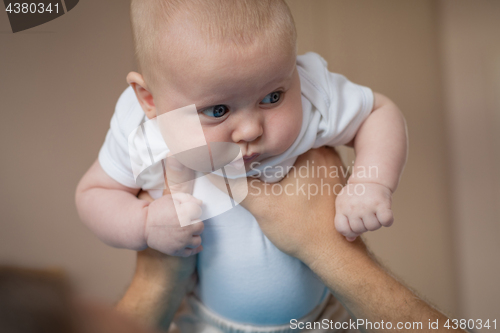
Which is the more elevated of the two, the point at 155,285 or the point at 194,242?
the point at 194,242

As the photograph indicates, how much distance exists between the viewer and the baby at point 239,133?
0.43m

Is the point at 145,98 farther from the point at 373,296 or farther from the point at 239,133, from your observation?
the point at 373,296

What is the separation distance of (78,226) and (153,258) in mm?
125

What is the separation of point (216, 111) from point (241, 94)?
37mm

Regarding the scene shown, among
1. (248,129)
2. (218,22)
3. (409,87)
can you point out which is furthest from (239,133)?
(409,87)

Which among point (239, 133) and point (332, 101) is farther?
point (332, 101)

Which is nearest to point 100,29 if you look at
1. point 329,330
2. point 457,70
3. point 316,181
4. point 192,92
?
point 192,92

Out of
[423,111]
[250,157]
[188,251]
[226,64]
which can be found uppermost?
[226,64]

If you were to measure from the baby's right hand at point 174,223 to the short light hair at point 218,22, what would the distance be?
160 mm

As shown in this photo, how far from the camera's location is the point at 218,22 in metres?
Result: 0.42

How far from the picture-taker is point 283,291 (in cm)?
60

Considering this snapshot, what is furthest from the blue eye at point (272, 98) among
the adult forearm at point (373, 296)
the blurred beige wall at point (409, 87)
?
the blurred beige wall at point (409, 87)

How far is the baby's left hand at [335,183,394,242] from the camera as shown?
1.63 feet

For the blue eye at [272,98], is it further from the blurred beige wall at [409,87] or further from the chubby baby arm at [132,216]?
the blurred beige wall at [409,87]
